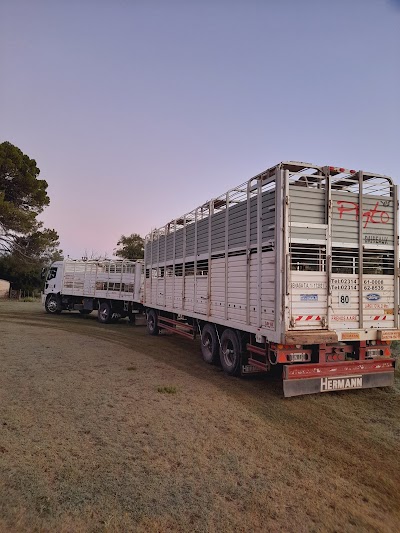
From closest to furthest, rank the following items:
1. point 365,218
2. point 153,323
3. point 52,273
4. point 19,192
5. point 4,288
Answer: point 365,218
point 153,323
point 52,273
point 19,192
point 4,288

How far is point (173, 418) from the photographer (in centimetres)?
519

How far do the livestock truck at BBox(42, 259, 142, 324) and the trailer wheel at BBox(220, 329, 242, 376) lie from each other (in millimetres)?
9052

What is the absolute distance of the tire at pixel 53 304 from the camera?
72.4 feet

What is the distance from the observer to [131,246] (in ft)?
134

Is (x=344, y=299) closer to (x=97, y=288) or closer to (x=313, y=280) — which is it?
(x=313, y=280)

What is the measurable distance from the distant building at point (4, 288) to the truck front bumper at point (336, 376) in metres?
39.4

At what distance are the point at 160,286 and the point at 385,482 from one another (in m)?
10.3

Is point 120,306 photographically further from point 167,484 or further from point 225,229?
point 167,484

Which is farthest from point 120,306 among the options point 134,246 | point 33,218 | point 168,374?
point 134,246

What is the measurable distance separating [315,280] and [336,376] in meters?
1.65

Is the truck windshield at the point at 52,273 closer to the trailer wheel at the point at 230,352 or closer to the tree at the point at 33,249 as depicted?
the tree at the point at 33,249

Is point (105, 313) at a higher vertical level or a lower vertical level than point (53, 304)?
lower

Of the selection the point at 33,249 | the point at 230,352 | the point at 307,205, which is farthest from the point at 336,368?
the point at 33,249

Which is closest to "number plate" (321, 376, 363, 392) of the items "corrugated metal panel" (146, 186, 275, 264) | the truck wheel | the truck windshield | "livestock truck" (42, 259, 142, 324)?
"corrugated metal panel" (146, 186, 275, 264)
